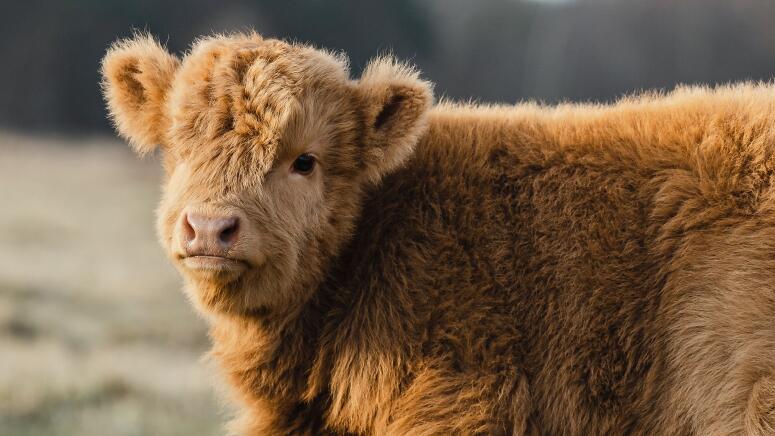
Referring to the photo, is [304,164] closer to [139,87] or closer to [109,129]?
[139,87]

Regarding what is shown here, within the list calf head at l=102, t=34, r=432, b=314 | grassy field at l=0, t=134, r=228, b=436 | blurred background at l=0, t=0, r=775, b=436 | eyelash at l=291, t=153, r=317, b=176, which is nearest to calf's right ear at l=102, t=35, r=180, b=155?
calf head at l=102, t=34, r=432, b=314

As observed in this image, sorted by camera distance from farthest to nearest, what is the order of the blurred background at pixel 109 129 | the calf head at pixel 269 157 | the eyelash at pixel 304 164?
the blurred background at pixel 109 129 < the eyelash at pixel 304 164 < the calf head at pixel 269 157

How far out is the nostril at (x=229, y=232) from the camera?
4.30 meters

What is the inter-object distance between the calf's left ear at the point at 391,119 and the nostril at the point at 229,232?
0.78 meters

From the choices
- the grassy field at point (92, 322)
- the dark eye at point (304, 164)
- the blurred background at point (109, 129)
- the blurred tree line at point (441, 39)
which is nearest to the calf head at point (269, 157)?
the dark eye at point (304, 164)

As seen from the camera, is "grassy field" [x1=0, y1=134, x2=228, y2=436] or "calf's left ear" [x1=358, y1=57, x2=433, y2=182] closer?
"calf's left ear" [x1=358, y1=57, x2=433, y2=182]

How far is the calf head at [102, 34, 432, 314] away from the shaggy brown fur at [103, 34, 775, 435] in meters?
0.01

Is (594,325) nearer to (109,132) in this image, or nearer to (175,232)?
(175,232)

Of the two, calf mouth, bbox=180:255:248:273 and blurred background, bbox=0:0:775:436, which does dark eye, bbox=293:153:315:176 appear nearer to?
calf mouth, bbox=180:255:248:273

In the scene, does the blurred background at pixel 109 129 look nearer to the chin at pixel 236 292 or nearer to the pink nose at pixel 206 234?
the chin at pixel 236 292

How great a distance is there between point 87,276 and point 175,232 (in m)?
13.2

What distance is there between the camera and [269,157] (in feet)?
14.7

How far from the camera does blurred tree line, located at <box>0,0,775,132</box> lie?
30594mm

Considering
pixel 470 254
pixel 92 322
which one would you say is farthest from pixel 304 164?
pixel 92 322
